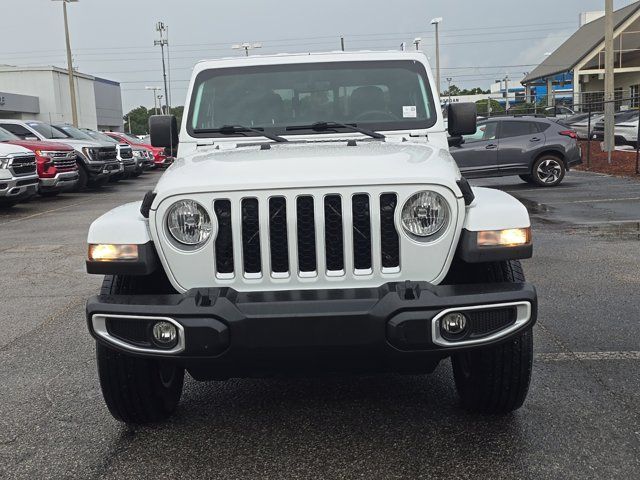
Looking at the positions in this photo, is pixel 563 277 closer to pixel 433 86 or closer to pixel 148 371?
pixel 433 86

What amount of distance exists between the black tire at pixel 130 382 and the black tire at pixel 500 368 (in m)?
1.40

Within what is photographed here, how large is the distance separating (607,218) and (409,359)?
872 centimetres

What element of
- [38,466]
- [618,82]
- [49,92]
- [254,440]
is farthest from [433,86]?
[49,92]

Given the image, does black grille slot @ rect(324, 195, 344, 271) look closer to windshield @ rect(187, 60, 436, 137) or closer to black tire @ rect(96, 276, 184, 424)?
black tire @ rect(96, 276, 184, 424)

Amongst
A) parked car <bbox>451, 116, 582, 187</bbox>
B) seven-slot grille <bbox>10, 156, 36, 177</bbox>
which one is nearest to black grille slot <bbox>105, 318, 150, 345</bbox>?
seven-slot grille <bbox>10, 156, 36, 177</bbox>

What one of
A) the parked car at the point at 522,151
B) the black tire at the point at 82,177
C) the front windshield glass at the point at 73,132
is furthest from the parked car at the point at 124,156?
the parked car at the point at 522,151

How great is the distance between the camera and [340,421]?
3.65 m

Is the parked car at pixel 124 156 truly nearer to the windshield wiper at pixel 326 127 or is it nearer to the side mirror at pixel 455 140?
the side mirror at pixel 455 140

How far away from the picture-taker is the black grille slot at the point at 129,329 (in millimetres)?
2986

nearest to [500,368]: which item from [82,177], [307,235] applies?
[307,235]

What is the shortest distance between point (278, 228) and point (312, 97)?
1.81 metres

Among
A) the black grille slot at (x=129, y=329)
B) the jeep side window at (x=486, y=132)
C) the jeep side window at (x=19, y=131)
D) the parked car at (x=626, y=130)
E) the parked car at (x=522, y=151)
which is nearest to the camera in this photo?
the black grille slot at (x=129, y=329)

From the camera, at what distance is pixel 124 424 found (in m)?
3.67

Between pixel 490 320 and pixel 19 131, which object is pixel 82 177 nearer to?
pixel 19 131
